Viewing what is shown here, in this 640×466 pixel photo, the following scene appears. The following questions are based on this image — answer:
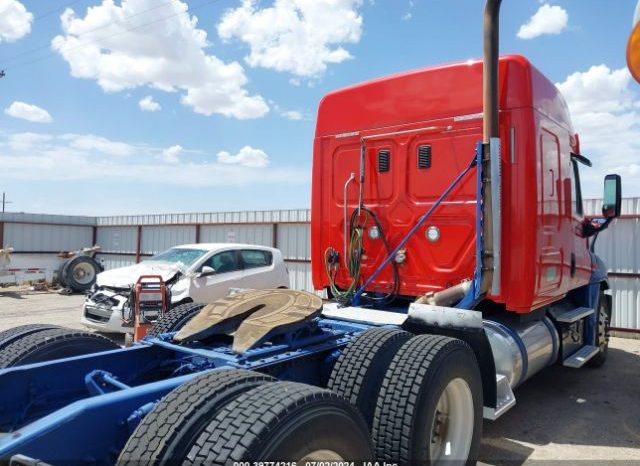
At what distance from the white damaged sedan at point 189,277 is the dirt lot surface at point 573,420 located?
17.8ft

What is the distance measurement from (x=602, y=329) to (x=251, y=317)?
18.3 ft

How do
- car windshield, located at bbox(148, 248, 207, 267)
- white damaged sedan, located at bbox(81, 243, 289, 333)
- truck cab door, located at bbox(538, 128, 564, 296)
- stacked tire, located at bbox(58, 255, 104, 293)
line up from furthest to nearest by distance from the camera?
stacked tire, located at bbox(58, 255, 104, 293), car windshield, located at bbox(148, 248, 207, 267), white damaged sedan, located at bbox(81, 243, 289, 333), truck cab door, located at bbox(538, 128, 564, 296)

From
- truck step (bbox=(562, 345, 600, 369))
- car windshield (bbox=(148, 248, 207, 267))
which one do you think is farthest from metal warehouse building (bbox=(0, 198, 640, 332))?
car windshield (bbox=(148, 248, 207, 267))

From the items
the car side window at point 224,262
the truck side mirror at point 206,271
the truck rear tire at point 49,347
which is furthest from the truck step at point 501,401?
the car side window at point 224,262

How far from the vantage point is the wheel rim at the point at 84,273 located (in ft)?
53.3

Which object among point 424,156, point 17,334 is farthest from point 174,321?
point 424,156

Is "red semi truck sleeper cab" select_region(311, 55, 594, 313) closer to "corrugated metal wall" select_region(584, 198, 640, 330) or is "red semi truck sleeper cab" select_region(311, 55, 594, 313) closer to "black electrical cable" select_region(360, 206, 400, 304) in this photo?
"black electrical cable" select_region(360, 206, 400, 304)

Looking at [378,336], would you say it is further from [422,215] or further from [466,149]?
[466,149]

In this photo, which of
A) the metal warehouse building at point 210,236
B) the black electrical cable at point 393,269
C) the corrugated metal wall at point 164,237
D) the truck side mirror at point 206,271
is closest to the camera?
the black electrical cable at point 393,269

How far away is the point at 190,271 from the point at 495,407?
643cm

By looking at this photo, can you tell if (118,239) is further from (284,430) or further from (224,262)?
(284,430)

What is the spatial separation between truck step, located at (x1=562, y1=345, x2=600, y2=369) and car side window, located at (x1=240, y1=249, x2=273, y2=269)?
6.13 m

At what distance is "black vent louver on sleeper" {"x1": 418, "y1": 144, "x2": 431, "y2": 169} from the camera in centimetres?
485

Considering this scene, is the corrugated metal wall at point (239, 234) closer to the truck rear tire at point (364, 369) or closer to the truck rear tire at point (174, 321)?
the truck rear tire at point (174, 321)
